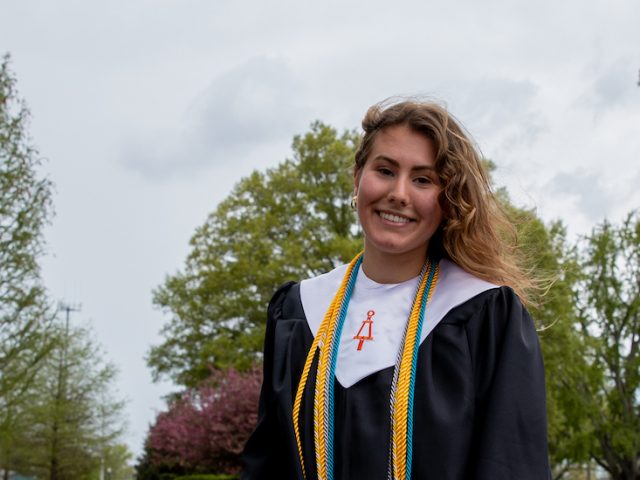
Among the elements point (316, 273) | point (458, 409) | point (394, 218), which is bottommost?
point (458, 409)

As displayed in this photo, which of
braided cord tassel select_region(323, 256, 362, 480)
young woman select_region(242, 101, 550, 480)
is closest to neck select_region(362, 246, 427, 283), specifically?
young woman select_region(242, 101, 550, 480)

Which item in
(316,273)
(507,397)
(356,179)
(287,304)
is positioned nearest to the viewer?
(507,397)

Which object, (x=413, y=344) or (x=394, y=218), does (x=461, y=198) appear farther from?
(x=413, y=344)

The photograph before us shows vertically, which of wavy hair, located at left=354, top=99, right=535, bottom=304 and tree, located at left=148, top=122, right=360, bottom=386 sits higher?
tree, located at left=148, top=122, right=360, bottom=386

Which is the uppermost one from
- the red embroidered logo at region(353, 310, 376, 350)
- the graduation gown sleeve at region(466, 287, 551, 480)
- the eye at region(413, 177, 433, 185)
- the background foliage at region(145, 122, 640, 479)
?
the background foliage at region(145, 122, 640, 479)

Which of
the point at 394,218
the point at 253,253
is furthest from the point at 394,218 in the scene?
the point at 253,253

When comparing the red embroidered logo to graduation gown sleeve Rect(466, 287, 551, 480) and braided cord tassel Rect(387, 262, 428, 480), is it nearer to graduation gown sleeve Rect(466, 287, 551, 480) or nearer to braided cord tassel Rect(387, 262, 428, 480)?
braided cord tassel Rect(387, 262, 428, 480)

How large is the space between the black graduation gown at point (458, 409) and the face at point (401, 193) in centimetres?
29

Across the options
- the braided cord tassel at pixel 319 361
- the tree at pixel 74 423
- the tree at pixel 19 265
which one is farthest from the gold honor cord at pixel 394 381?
the tree at pixel 74 423

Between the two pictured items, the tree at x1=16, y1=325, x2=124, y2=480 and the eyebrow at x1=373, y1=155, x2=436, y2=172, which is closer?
the eyebrow at x1=373, y1=155, x2=436, y2=172

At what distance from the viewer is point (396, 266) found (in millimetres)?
3010

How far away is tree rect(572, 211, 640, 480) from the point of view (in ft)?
80.9

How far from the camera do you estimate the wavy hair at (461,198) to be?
2.85 m

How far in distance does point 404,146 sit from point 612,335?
23.8m
